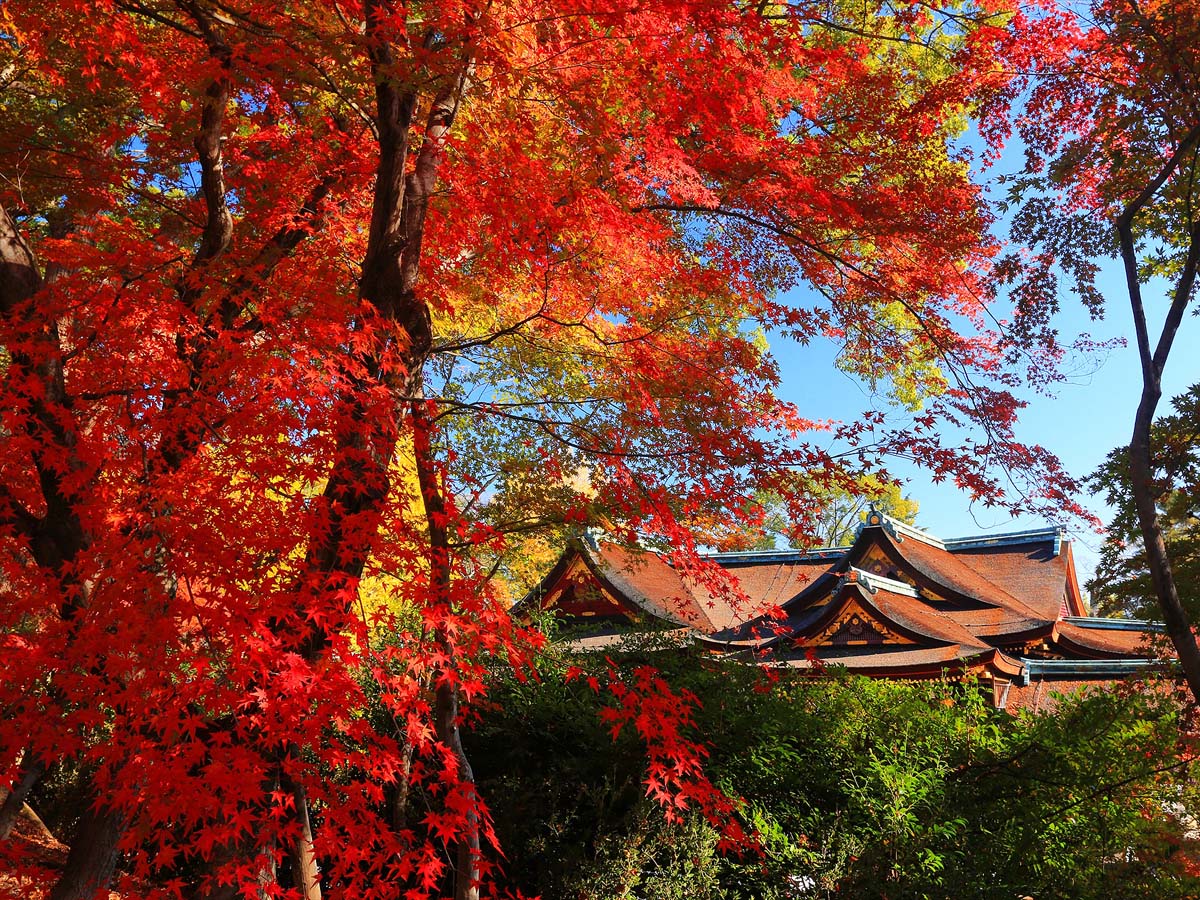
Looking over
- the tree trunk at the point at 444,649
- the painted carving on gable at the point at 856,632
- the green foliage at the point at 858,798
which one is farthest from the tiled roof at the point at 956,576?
the tree trunk at the point at 444,649

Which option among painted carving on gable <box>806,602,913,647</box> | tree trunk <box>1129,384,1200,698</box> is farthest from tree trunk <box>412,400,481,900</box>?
painted carving on gable <box>806,602,913,647</box>

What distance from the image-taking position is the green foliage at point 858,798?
502 cm

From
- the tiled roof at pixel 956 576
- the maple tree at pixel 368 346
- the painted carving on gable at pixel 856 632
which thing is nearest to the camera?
the maple tree at pixel 368 346

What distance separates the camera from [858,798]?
5.29m

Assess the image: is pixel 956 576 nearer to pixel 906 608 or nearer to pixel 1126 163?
pixel 906 608

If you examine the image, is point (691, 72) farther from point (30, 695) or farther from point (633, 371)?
point (30, 695)

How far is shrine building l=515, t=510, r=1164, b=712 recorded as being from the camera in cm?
1198

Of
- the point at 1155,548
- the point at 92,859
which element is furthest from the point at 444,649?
the point at 1155,548

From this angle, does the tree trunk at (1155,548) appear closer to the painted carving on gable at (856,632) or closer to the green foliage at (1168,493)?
the green foliage at (1168,493)

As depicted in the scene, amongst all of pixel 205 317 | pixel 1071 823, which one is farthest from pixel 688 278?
pixel 1071 823

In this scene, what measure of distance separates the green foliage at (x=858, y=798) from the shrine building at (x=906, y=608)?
3.65 metres

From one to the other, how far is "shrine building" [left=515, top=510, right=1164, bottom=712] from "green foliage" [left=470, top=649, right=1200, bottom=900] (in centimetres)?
365

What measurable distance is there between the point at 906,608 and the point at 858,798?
8.47 metres

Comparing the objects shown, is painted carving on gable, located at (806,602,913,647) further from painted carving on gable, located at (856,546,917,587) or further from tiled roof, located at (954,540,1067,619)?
tiled roof, located at (954,540,1067,619)
